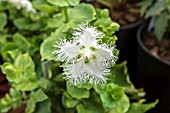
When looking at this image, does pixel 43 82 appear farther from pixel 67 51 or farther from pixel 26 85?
pixel 67 51

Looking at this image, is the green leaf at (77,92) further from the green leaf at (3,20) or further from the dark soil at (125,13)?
the dark soil at (125,13)

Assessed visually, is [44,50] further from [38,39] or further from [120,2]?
[120,2]

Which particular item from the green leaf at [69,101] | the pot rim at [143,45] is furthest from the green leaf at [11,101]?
the pot rim at [143,45]

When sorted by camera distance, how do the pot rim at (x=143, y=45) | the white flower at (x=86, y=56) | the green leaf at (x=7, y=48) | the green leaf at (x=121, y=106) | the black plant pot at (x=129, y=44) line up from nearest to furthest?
1. the white flower at (x=86, y=56)
2. the green leaf at (x=121, y=106)
3. the green leaf at (x=7, y=48)
4. the pot rim at (x=143, y=45)
5. the black plant pot at (x=129, y=44)

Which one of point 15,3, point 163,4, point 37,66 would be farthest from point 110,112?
point 163,4

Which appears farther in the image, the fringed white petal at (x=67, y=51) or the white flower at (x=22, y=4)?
the white flower at (x=22, y=4)

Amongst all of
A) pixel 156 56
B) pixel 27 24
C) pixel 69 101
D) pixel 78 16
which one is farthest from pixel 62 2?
pixel 156 56
